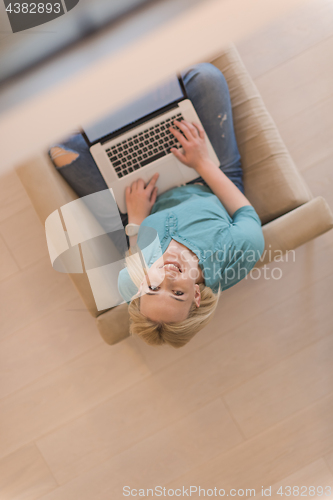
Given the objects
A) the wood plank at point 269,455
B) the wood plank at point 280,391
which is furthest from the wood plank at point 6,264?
the wood plank at point 269,455

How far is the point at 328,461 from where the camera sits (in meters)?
1.42

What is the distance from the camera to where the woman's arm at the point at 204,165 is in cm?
113

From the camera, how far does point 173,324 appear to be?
0.93 m

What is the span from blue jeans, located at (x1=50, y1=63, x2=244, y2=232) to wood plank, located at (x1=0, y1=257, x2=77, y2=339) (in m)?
0.45

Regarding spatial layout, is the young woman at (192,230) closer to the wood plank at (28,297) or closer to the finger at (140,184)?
the finger at (140,184)

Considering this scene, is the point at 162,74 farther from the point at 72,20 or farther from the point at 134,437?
the point at 134,437

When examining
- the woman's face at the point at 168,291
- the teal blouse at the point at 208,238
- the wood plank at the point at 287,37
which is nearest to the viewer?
the woman's face at the point at 168,291

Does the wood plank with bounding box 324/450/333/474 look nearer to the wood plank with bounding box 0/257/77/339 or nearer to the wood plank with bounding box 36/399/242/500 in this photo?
the wood plank with bounding box 36/399/242/500

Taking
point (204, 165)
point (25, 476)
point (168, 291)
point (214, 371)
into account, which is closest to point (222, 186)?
point (204, 165)

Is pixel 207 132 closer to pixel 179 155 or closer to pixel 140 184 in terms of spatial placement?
pixel 179 155

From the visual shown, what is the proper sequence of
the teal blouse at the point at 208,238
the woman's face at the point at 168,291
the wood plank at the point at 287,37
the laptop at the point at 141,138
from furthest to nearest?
the wood plank at the point at 287,37, the laptop at the point at 141,138, the teal blouse at the point at 208,238, the woman's face at the point at 168,291

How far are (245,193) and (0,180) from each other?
1.00 metres

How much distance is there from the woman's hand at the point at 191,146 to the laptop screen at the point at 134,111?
9cm

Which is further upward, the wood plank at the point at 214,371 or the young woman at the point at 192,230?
the young woman at the point at 192,230
